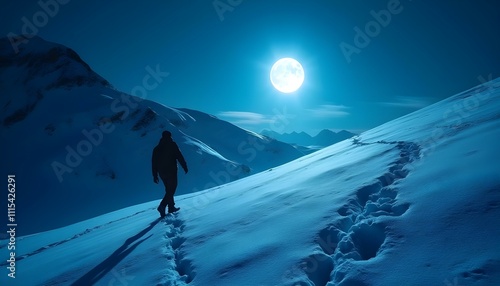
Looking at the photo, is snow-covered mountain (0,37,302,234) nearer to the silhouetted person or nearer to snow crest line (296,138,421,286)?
the silhouetted person

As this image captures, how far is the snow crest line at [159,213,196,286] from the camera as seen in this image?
276 cm

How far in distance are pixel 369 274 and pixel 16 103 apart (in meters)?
77.3

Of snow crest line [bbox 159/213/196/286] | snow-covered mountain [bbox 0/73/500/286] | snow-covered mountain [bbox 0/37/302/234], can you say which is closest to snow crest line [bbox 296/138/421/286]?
snow-covered mountain [bbox 0/73/500/286]

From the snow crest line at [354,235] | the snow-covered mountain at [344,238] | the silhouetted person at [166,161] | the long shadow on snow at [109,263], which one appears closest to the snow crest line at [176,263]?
the snow-covered mountain at [344,238]

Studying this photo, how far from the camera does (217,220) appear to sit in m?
4.60

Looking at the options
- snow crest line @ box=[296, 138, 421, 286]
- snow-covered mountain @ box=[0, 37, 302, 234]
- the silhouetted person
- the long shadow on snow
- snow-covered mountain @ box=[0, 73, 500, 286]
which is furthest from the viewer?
snow-covered mountain @ box=[0, 37, 302, 234]

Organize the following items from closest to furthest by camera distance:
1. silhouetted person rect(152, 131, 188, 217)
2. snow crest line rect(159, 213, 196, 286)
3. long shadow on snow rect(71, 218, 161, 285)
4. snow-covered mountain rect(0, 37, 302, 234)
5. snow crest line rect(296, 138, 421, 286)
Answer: snow crest line rect(296, 138, 421, 286) → snow crest line rect(159, 213, 196, 286) → long shadow on snow rect(71, 218, 161, 285) → silhouetted person rect(152, 131, 188, 217) → snow-covered mountain rect(0, 37, 302, 234)

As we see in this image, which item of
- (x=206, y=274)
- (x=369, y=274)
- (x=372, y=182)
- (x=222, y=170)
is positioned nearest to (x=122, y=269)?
(x=206, y=274)

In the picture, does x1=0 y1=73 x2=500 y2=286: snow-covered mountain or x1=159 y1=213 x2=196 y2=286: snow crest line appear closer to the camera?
x1=0 y1=73 x2=500 y2=286: snow-covered mountain

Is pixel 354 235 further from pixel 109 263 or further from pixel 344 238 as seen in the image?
pixel 109 263

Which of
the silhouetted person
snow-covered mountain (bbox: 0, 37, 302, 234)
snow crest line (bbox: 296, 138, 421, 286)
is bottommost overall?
snow crest line (bbox: 296, 138, 421, 286)

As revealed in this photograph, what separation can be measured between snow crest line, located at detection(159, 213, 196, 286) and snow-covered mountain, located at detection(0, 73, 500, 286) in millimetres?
17

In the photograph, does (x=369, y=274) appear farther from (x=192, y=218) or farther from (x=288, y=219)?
(x=192, y=218)

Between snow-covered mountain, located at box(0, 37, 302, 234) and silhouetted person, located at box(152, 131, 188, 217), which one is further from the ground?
snow-covered mountain, located at box(0, 37, 302, 234)
